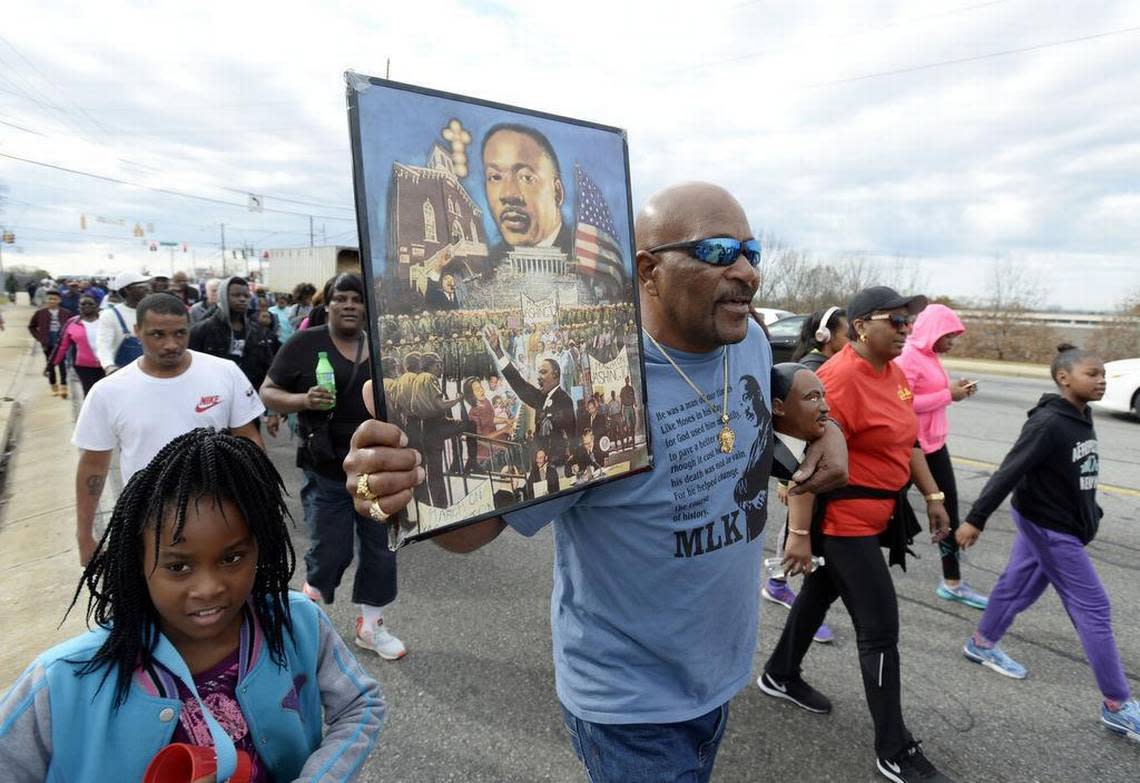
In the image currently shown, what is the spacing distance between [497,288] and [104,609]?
3.63 feet

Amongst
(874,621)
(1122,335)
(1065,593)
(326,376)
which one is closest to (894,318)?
(874,621)

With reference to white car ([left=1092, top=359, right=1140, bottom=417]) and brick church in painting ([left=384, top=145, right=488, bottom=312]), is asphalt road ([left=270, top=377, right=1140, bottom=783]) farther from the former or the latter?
white car ([left=1092, top=359, right=1140, bottom=417])

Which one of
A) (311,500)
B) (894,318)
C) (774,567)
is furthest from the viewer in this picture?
(774,567)

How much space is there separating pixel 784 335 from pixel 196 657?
1604 cm

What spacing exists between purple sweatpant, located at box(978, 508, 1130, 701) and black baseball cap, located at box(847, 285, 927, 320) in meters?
1.24

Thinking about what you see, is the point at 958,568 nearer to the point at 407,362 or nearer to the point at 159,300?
the point at 407,362

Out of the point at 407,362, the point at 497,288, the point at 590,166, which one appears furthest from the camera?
the point at 590,166

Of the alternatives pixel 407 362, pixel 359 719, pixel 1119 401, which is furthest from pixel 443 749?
pixel 1119 401

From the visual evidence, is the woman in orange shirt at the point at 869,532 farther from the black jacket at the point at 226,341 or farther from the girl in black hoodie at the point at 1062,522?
the black jacket at the point at 226,341

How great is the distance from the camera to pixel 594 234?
4.36ft

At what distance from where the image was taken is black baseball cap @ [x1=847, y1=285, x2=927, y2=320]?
296 centimetres

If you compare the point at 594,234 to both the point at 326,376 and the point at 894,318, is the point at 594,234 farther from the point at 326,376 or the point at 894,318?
the point at 326,376

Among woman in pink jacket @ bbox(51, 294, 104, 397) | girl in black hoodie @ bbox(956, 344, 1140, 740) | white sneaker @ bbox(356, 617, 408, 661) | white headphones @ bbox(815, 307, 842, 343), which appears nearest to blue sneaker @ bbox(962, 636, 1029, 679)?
girl in black hoodie @ bbox(956, 344, 1140, 740)

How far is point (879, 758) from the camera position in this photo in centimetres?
260
